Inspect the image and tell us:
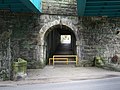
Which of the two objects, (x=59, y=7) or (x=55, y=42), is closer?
(x=59, y=7)

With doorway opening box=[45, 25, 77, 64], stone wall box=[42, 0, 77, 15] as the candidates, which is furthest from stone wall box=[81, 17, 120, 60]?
doorway opening box=[45, 25, 77, 64]

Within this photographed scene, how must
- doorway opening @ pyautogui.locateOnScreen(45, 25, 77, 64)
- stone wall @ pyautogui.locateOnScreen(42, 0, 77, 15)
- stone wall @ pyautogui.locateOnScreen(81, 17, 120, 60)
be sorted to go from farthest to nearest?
doorway opening @ pyautogui.locateOnScreen(45, 25, 77, 64)
stone wall @ pyautogui.locateOnScreen(81, 17, 120, 60)
stone wall @ pyautogui.locateOnScreen(42, 0, 77, 15)

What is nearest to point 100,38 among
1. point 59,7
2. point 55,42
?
point 59,7

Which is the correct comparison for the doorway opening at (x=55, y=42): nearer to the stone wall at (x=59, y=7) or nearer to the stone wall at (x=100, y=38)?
the stone wall at (x=59, y=7)

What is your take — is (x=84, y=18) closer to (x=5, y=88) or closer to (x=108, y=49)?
(x=108, y=49)

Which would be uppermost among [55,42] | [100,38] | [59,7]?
[59,7]

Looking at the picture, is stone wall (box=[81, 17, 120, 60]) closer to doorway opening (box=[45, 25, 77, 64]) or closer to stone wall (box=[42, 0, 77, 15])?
stone wall (box=[42, 0, 77, 15])

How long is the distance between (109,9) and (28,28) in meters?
5.13

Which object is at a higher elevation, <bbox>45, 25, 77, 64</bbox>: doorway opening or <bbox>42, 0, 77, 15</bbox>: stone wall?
<bbox>42, 0, 77, 15</bbox>: stone wall

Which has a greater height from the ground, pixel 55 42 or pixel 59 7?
pixel 59 7

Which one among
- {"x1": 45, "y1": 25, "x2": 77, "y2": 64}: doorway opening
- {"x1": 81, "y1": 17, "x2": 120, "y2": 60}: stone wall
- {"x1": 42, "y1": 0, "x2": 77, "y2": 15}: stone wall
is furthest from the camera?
{"x1": 45, "y1": 25, "x2": 77, "y2": 64}: doorway opening

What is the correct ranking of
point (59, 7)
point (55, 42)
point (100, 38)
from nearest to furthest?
point (59, 7), point (100, 38), point (55, 42)

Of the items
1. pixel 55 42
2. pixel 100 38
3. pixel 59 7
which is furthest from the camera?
pixel 55 42

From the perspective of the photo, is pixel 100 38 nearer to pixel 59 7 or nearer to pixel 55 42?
pixel 59 7
